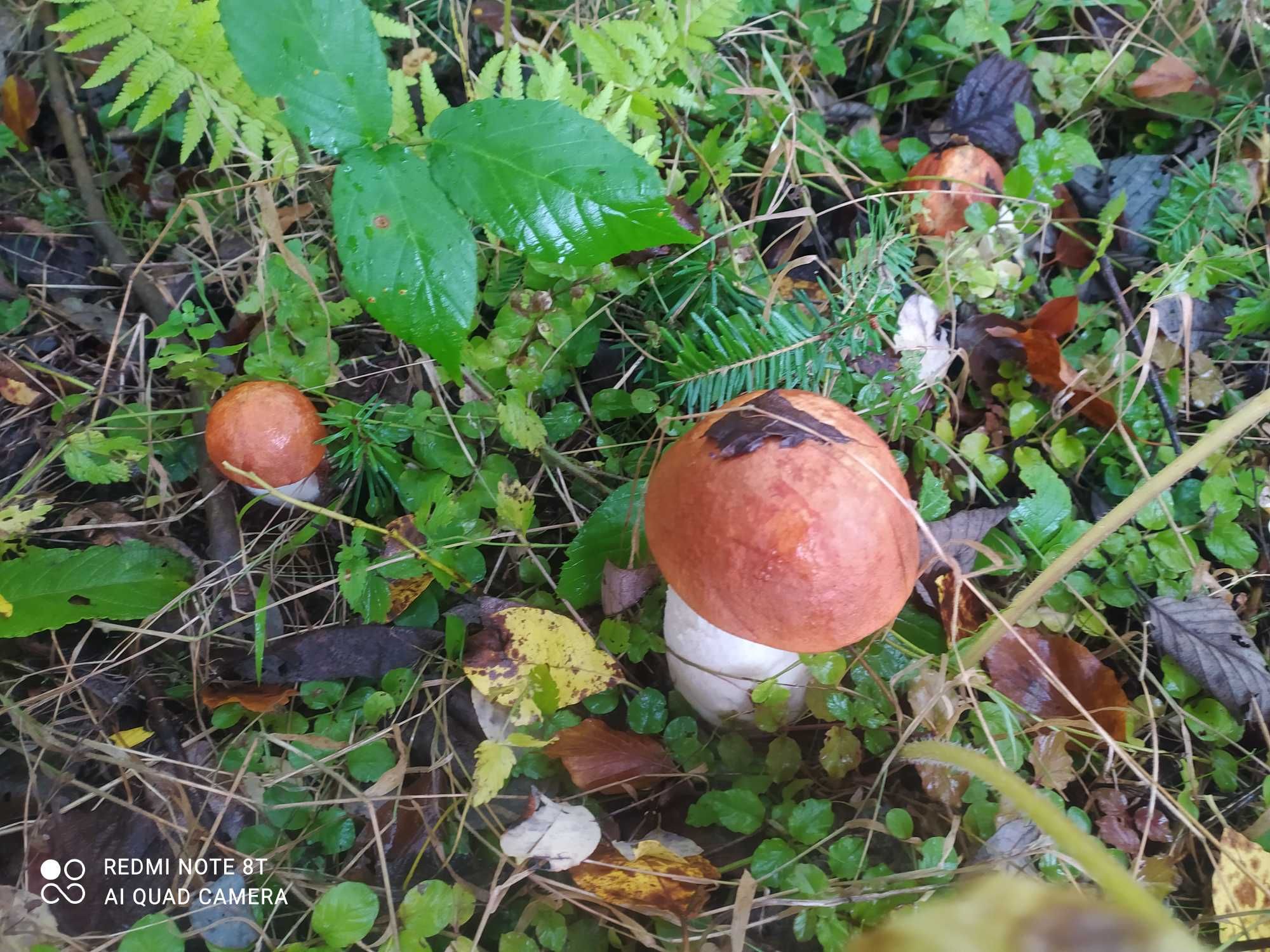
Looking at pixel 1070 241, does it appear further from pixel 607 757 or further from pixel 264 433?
pixel 264 433

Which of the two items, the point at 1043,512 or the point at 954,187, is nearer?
the point at 1043,512

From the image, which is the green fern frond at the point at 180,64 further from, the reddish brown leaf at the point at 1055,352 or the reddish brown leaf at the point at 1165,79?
the reddish brown leaf at the point at 1165,79

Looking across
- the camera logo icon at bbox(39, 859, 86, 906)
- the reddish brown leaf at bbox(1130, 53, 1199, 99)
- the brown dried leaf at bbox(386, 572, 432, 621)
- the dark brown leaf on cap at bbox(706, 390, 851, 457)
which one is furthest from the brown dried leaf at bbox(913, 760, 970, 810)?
the reddish brown leaf at bbox(1130, 53, 1199, 99)

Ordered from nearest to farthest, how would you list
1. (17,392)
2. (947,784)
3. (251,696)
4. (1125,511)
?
(1125,511) < (947,784) < (251,696) < (17,392)

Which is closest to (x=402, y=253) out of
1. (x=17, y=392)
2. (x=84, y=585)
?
(x=84, y=585)

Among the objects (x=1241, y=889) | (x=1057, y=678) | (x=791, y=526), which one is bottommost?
(x=1241, y=889)
